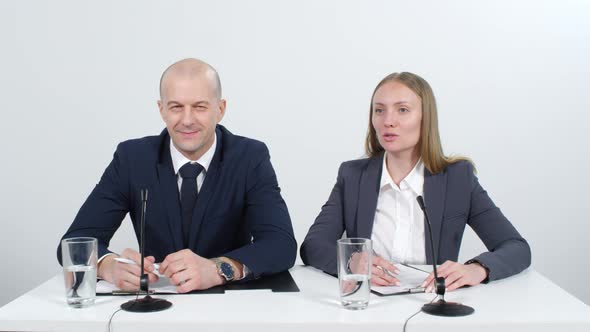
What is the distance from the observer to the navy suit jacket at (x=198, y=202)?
2322 mm

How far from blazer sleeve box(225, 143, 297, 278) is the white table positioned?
21 centimetres

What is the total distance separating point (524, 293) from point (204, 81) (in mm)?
1219

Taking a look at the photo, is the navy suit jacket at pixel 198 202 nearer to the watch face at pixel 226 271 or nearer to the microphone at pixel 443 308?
the watch face at pixel 226 271

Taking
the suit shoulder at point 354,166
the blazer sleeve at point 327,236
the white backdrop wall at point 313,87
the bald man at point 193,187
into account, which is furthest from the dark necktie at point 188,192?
the white backdrop wall at point 313,87

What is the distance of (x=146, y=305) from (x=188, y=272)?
0.20 meters

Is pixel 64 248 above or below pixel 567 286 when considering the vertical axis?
above

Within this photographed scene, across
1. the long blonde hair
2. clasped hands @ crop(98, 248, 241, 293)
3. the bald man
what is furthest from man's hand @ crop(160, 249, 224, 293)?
the long blonde hair

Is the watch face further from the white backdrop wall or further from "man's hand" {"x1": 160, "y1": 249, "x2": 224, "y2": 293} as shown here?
the white backdrop wall

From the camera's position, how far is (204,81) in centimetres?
227

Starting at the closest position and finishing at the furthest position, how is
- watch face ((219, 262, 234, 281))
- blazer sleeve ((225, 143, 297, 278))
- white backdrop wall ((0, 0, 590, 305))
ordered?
1. watch face ((219, 262, 234, 281))
2. blazer sleeve ((225, 143, 297, 278))
3. white backdrop wall ((0, 0, 590, 305))

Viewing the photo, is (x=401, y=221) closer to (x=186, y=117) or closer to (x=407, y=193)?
(x=407, y=193)

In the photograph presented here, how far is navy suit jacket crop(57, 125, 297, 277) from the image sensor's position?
2322mm

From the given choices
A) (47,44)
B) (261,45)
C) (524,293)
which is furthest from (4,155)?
(524,293)

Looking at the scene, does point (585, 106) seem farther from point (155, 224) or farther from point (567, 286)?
point (155, 224)
